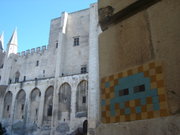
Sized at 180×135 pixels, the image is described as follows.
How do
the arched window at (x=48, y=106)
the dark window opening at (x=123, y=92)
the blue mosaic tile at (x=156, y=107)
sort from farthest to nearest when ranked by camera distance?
the arched window at (x=48, y=106)
the dark window opening at (x=123, y=92)
the blue mosaic tile at (x=156, y=107)

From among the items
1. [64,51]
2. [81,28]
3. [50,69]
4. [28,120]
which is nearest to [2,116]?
[28,120]

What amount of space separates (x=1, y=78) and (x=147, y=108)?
90.2 ft

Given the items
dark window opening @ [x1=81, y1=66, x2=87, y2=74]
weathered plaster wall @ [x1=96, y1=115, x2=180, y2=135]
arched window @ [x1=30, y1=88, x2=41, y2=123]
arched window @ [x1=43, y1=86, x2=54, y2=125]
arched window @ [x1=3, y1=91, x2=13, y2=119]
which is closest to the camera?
weathered plaster wall @ [x1=96, y1=115, x2=180, y2=135]

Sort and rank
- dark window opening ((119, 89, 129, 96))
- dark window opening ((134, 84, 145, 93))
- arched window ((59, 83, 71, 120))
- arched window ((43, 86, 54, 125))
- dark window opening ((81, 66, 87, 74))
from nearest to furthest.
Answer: dark window opening ((134, 84, 145, 93)), dark window opening ((119, 89, 129, 96)), arched window ((59, 83, 71, 120)), arched window ((43, 86, 54, 125)), dark window opening ((81, 66, 87, 74))

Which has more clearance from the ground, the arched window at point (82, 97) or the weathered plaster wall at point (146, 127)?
the arched window at point (82, 97)

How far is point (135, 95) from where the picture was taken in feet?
4.65

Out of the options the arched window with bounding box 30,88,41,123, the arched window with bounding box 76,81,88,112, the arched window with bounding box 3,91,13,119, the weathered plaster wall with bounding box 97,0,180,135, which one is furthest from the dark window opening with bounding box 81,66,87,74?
the weathered plaster wall with bounding box 97,0,180,135

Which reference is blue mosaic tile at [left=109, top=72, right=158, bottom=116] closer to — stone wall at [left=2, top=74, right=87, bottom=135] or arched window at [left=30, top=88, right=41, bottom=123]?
stone wall at [left=2, top=74, right=87, bottom=135]

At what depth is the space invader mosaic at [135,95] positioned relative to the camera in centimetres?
128

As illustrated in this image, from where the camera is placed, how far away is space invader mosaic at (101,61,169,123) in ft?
4.21

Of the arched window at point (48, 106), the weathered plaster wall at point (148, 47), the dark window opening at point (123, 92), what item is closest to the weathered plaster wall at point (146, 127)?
the weathered plaster wall at point (148, 47)

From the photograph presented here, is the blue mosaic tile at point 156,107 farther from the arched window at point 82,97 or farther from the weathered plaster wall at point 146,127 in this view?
the arched window at point 82,97

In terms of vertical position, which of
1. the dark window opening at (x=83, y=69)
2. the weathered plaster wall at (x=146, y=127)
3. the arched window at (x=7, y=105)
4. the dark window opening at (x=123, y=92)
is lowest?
the weathered plaster wall at (x=146, y=127)

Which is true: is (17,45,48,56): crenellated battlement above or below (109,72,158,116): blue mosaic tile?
above
